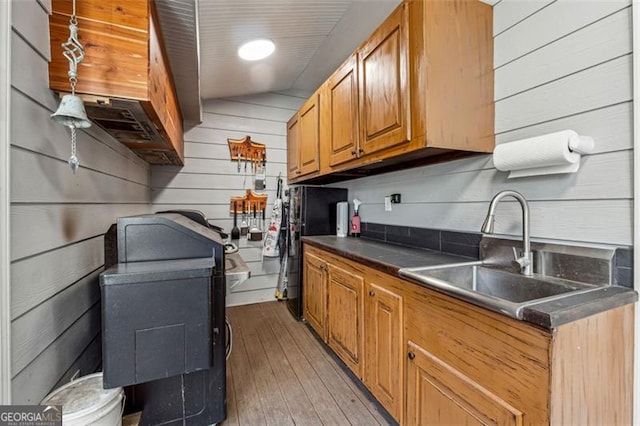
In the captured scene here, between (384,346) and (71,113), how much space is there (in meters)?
1.66

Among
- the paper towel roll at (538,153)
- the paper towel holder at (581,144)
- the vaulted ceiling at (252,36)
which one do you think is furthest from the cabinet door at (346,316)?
the vaulted ceiling at (252,36)

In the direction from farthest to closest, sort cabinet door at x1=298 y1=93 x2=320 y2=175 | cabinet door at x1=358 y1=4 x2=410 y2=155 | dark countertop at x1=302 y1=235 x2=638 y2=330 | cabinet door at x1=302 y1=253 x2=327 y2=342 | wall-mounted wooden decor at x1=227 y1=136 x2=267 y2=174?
wall-mounted wooden decor at x1=227 y1=136 x2=267 y2=174
cabinet door at x1=298 y1=93 x2=320 y2=175
cabinet door at x1=302 y1=253 x2=327 y2=342
cabinet door at x1=358 y1=4 x2=410 y2=155
dark countertop at x1=302 y1=235 x2=638 y2=330

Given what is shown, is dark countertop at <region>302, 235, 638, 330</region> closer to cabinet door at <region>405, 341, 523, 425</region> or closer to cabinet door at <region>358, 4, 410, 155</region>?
cabinet door at <region>405, 341, 523, 425</region>

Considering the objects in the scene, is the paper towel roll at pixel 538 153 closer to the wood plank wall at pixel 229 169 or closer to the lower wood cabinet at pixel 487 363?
the lower wood cabinet at pixel 487 363

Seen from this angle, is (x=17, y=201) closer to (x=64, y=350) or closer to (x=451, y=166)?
(x=64, y=350)

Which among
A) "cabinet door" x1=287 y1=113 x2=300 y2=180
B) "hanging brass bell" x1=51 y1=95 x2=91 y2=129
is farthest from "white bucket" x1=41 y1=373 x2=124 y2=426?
"cabinet door" x1=287 y1=113 x2=300 y2=180

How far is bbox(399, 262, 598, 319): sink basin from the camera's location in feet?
2.95

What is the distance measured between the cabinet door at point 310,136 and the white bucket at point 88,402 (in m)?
2.06

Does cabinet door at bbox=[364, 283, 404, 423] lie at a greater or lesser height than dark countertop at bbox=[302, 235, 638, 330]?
lesser

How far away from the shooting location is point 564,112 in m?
1.21

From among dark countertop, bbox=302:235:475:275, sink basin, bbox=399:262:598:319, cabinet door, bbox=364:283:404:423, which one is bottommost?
cabinet door, bbox=364:283:404:423

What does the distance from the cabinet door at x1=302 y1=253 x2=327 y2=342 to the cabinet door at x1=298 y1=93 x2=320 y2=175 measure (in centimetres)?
89

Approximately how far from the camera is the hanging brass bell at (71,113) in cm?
90

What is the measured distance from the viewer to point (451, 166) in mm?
1743
